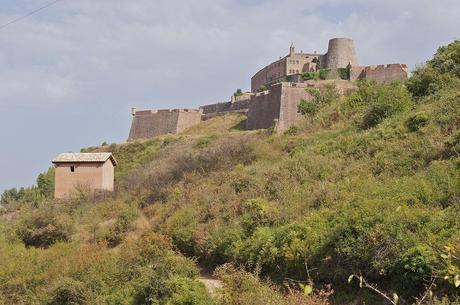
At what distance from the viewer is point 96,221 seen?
22219 millimetres

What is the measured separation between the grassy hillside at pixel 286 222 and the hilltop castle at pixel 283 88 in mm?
18033

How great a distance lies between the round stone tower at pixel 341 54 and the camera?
202 feet

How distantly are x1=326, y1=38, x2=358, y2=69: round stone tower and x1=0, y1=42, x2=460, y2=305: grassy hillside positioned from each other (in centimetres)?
3486

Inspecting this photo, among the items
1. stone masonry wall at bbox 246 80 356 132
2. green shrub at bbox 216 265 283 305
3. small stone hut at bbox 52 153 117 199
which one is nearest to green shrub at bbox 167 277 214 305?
green shrub at bbox 216 265 283 305

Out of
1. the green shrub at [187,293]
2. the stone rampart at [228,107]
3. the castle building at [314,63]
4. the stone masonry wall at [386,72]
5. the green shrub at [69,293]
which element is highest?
the castle building at [314,63]

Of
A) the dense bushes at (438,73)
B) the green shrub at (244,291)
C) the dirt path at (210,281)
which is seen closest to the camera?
the green shrub at (244,291)

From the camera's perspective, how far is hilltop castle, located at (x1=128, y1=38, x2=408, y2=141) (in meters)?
45.7

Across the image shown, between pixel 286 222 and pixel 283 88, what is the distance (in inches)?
1248

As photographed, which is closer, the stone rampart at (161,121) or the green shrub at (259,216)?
the green shrub at (259,216)

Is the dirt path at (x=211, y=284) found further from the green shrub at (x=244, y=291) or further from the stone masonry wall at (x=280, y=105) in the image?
the stone masonry wall at (x=280, y=105)

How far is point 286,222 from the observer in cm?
1465

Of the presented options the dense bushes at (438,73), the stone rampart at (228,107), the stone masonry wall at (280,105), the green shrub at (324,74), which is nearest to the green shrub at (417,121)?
Result: the dense bushes at (438,73)

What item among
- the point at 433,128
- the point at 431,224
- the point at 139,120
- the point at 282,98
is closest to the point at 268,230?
the point at 431,224

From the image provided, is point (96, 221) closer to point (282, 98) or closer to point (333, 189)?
point (333, 189)
